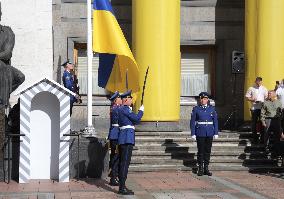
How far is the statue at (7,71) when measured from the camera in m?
15.0

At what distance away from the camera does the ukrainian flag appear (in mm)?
14531

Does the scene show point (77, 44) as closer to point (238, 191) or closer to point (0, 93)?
point (0, 93)

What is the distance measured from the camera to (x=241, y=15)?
880 inches

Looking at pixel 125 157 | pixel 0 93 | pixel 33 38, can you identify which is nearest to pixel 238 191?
pixel 125 157

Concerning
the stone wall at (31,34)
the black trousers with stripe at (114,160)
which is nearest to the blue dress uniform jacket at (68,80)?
the stone wall at (31,34)

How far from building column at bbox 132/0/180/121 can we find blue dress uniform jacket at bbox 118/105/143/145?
22.8 feet

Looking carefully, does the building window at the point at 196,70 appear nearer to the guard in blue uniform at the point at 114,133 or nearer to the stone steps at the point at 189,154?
the stone steps at the point at 189,154

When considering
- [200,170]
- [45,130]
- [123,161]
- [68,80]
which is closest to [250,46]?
[200,170]

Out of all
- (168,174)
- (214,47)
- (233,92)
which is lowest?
(168,174)

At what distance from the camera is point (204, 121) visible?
15805 mm

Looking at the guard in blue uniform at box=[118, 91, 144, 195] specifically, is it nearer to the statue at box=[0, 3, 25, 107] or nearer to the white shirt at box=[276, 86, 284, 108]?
the statue at box=[0, 3, 25, 107]

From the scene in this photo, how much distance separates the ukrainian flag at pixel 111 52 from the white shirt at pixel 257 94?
4.80 meters

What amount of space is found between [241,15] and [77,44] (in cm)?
541

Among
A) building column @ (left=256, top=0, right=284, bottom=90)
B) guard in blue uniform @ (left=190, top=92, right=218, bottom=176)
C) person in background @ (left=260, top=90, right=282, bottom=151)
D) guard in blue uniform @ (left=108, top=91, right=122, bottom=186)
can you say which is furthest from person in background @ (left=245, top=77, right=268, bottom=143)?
guard in blue uniform @ (left=108, top=91, right=122, bottom=186)
